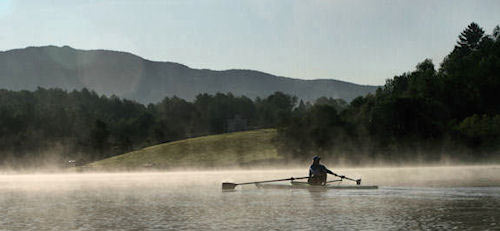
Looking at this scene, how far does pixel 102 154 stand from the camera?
199125 mm

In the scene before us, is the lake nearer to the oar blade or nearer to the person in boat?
the person in boat

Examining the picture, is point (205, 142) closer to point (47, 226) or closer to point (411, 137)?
point (411, 137)

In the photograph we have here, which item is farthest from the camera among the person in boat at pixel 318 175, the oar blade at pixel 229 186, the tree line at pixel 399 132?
the tree line at pixel 399 132

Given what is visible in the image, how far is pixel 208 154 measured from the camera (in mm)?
155625

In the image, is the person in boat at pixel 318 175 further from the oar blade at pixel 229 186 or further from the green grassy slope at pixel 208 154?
the green grassy slope at pixel 208 154

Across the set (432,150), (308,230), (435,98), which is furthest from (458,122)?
(308,230)

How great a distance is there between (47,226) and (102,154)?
545 feet

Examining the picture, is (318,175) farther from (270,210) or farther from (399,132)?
(399,132)

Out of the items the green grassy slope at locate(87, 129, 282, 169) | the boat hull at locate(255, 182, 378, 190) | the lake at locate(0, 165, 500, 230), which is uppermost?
the green grassy slope at locate(87, 129, 282, 169)

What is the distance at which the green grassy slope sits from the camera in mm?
144250

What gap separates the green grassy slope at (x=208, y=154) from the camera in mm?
144250

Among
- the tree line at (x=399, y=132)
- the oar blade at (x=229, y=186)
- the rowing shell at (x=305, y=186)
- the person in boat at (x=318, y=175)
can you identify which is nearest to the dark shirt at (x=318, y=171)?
the person in boat at (x=318, y=175)

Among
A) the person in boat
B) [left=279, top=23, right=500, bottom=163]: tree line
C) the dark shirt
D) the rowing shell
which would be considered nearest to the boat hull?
the rowing shell

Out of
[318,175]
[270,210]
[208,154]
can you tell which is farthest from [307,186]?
[208,154]
